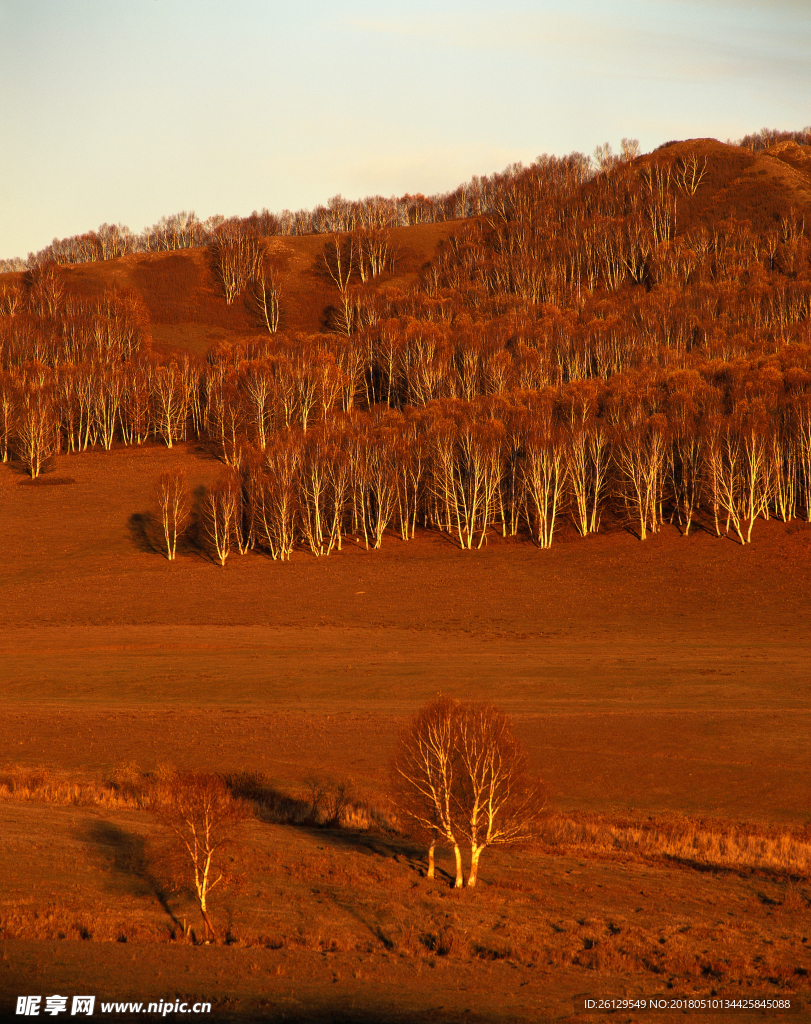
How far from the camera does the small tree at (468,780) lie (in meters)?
19.9

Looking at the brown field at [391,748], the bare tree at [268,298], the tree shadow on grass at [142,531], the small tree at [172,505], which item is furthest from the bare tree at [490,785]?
the bare tree at [268,298]

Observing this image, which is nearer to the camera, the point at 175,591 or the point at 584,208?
the point at 175,591

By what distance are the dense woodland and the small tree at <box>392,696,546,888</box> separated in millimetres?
52277

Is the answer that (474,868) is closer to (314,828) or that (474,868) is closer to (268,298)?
(314,828)

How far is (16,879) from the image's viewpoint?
706 inches

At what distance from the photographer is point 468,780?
2023 cm

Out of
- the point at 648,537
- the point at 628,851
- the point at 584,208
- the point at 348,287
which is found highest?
the point at 584,208

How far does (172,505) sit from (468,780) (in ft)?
186

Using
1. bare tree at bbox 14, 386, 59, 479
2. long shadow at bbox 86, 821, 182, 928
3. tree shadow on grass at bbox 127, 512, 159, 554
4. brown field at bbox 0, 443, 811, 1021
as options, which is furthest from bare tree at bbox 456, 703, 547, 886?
bare tree at bbox 14, 386, 59, 479

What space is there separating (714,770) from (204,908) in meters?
18.1

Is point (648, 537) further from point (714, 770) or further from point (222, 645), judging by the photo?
point (714, 770)

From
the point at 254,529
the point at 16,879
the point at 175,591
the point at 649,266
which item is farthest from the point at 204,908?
the point at 649,266

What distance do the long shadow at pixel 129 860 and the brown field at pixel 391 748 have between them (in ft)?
0.27

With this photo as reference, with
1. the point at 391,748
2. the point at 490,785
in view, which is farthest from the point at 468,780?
the point at 391,748
